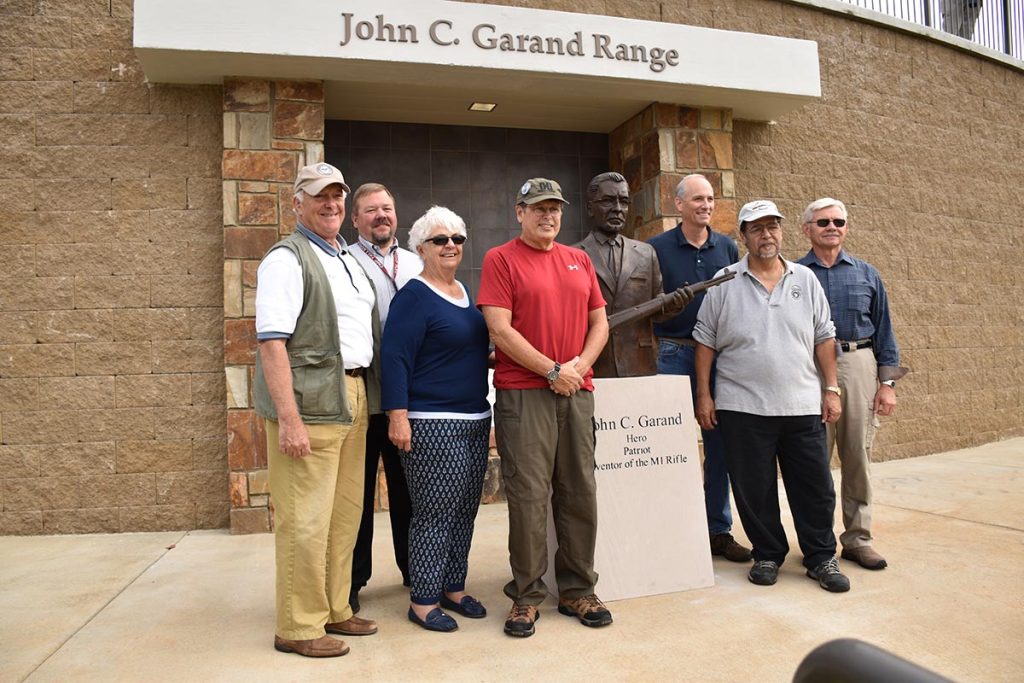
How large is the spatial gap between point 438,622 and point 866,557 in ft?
7.12

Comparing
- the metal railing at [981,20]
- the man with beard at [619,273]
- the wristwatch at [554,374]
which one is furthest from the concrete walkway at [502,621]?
the metal railing at [981,20]

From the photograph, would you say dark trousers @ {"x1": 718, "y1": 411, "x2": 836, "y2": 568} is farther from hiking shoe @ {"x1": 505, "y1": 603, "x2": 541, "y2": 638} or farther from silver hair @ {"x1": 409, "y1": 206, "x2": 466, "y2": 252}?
silver hair @ {"x1": 409, "y1": 206, "x2": 466, "y2": 252}

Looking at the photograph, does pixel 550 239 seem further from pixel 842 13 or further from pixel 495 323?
pixel 842 13

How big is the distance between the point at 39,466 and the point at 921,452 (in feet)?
24.3

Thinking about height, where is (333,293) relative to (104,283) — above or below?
below

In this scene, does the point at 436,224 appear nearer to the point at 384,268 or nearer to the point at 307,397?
the point at 384,268

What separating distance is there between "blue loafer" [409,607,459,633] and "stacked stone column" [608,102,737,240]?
3.68 meters

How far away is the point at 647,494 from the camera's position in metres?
3.66

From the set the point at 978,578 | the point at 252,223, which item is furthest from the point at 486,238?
the point at 978,578

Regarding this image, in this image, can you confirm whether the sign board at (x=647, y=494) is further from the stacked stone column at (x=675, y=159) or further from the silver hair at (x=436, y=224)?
the stacked stone column at (x=675, y=159)

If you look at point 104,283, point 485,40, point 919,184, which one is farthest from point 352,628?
point 919,184

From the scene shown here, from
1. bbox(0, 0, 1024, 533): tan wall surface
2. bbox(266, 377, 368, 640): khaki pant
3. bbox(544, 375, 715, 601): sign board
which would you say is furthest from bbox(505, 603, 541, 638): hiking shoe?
bbox(0, 0, 1024, 533): tan wall surface

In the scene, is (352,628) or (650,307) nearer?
(352,628)

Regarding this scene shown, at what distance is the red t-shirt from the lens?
3.18 metres
